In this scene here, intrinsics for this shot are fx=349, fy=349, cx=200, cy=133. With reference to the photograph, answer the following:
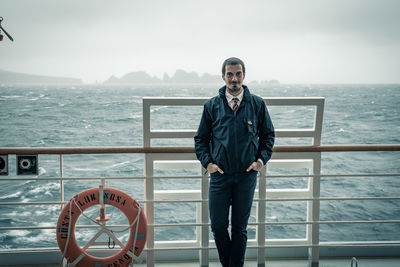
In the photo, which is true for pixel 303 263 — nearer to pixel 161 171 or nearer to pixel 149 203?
pixel 149 203

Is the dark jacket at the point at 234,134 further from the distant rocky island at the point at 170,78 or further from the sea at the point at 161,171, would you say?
the distant rocky island at the point at 170,78

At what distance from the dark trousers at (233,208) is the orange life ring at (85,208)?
1.31 ft

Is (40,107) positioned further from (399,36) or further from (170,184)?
(399,36)

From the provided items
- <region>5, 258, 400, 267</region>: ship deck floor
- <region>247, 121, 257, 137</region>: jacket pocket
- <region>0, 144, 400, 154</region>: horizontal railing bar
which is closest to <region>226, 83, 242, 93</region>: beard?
<region>247, 121, 257, 137</region>: jacket pocket

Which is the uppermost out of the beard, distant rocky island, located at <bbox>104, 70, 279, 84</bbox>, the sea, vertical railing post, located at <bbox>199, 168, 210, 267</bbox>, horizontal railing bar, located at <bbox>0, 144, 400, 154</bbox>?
distant rocky island, located at <bbox>104, 70, 279, 84</bbox>

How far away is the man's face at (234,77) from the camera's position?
153cm

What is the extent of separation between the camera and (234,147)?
152cm

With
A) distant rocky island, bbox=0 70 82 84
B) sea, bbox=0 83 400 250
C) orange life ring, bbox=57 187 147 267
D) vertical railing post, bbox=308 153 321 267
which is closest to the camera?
orange life ring, bbox=57 187 147 267

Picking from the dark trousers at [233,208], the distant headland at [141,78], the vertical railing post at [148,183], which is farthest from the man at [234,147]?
the distant headland at [141,78]

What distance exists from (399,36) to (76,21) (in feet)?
129

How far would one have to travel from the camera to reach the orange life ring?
1.72 metres

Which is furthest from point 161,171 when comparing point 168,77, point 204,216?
point 168,77

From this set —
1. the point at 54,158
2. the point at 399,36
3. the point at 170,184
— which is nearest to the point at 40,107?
the point at 54,158

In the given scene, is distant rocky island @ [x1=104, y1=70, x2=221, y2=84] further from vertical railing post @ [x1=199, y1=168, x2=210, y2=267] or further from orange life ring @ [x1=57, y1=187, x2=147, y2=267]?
orange life ring @ [x1=57, y1=187, x2=147, y2=267]
